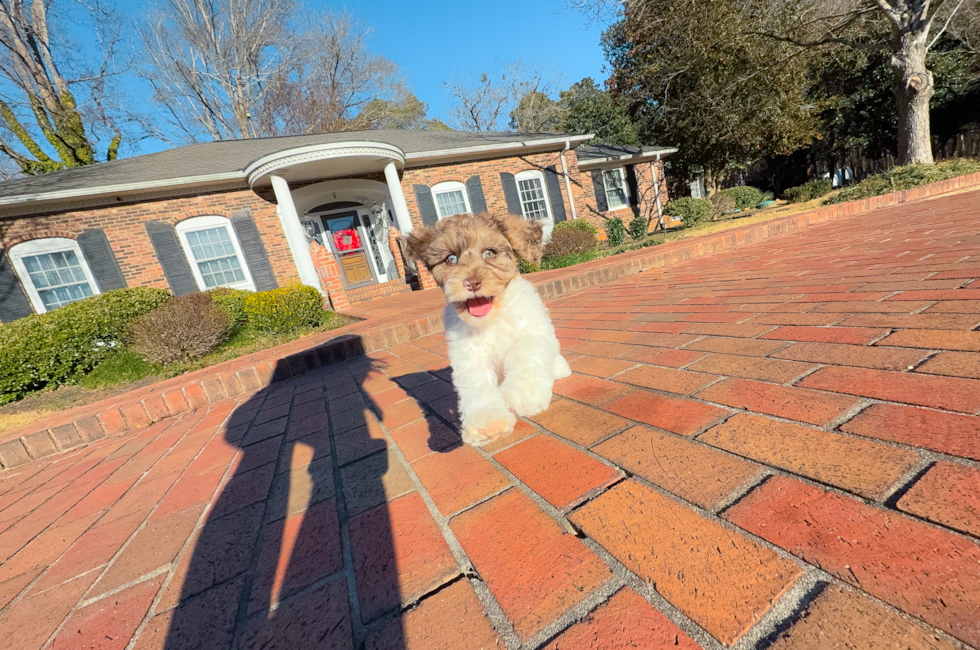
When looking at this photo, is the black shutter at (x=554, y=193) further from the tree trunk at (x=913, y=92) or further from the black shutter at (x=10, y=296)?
the black shutter at (x=10, y=296)

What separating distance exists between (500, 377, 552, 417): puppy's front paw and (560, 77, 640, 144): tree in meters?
25.8

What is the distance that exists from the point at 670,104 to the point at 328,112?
20.5 metres

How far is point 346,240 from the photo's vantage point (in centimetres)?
1414

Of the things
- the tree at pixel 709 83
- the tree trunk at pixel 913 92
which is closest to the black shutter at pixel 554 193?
the tree at pixel 709 83

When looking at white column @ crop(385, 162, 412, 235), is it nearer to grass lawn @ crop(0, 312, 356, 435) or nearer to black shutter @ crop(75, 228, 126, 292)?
grass lawn @ crop(0, 312, 356, 435)

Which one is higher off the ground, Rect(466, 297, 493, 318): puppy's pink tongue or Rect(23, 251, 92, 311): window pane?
Rect(23, 251, 92, 311): window pane

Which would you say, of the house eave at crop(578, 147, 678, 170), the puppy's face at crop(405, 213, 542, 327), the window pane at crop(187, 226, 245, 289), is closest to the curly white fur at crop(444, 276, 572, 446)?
the puppy's face at crop(405, 213, 542, 327)

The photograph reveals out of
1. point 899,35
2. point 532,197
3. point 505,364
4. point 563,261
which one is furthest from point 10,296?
point 899,35

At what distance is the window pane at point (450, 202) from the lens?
45.0 feet

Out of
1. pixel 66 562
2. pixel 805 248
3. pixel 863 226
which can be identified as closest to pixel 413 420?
pixel 66 562

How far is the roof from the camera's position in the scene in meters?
17.2

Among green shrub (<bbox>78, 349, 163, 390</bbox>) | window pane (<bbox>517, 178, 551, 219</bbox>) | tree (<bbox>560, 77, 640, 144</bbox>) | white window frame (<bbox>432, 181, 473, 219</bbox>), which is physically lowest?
green shrub (<bbox>78, 349, 163, 390</bbox>)

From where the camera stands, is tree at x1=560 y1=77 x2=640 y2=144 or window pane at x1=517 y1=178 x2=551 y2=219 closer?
window pane at x1=517 y1=178 x2=551 y2=219

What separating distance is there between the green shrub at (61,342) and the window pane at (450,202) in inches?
351
